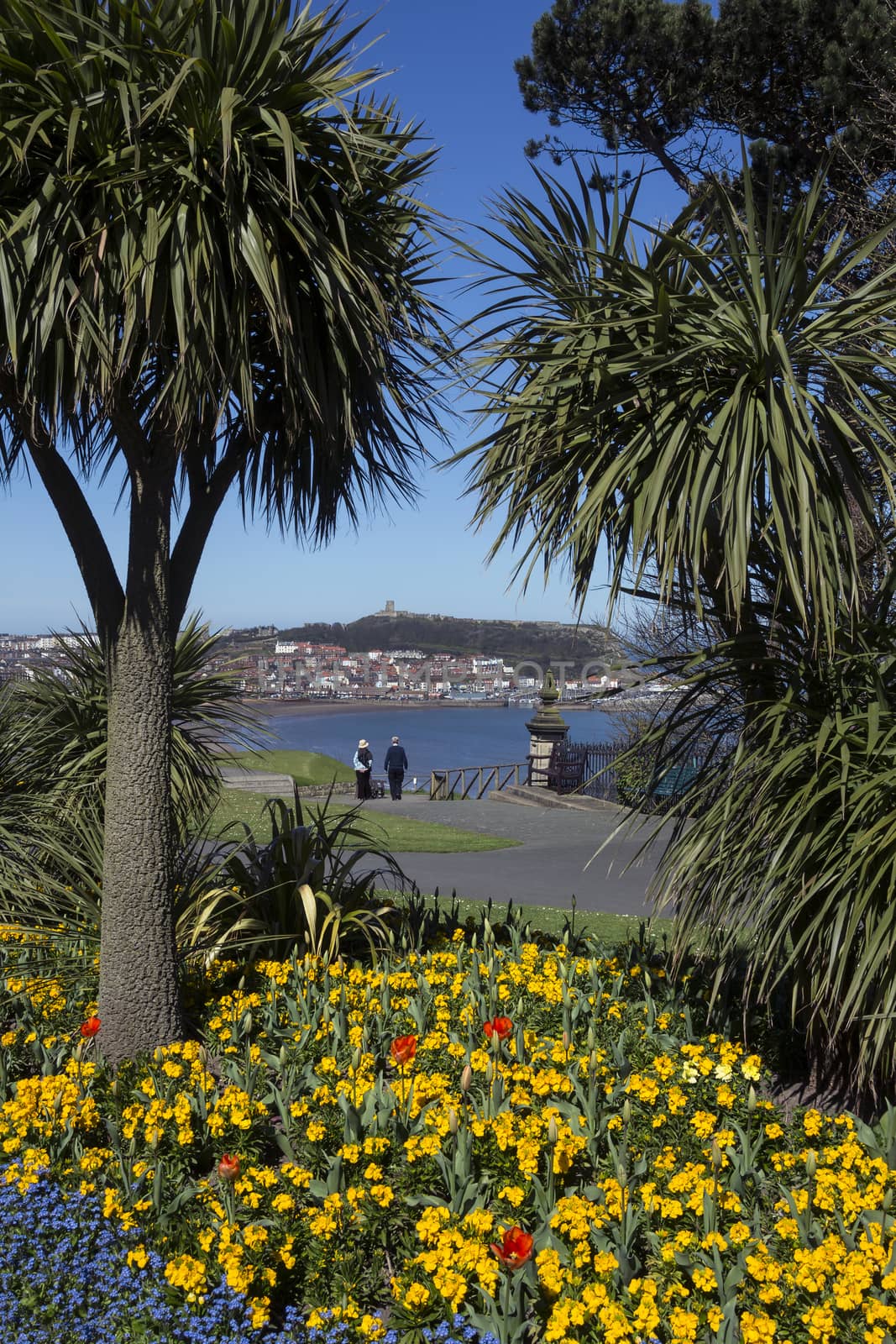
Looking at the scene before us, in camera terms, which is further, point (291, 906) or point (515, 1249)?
point (291, 906)

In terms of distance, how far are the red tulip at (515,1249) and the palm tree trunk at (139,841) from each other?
2.47 metres

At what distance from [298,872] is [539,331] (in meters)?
3.30

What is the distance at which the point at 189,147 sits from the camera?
173 inches

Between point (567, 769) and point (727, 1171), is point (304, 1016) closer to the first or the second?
point (727, 1171)

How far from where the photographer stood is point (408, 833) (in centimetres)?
1470

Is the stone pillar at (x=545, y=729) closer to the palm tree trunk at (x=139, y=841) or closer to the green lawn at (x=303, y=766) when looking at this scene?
the green lawn at (x=303, y=766)

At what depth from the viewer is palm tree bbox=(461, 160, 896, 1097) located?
4.13m

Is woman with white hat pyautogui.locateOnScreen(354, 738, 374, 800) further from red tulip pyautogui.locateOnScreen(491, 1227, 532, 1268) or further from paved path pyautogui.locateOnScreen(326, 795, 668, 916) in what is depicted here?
red tulip pyautogui.locateOnScreen(491, 1227, 532, 1268)

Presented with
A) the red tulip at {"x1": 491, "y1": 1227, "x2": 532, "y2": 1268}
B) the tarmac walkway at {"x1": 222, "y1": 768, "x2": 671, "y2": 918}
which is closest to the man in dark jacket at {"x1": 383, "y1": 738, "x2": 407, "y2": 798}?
the tarmac walkway at {"x1": 222, "y1": 768, "x2": 671, "y2": 918}

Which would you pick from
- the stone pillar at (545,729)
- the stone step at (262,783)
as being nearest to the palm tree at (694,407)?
the stone step at (262,783)

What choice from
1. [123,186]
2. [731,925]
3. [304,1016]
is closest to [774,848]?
[731,925]

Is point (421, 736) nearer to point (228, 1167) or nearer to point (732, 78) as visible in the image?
point (732, 78)

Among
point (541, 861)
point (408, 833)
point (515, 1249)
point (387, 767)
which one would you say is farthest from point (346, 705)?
point (515, 1249)

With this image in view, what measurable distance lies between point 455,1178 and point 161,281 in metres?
3.58
